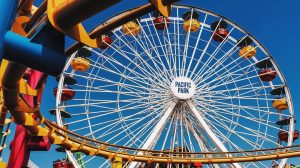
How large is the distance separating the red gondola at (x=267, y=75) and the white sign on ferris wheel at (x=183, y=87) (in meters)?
4.87

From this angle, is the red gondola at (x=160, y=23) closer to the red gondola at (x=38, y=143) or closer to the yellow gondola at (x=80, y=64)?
the yellow gondola at (x=80, y=64)

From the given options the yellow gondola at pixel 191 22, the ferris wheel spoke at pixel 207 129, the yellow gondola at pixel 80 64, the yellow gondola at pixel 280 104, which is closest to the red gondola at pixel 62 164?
the yellow gondola at pixel 80 64

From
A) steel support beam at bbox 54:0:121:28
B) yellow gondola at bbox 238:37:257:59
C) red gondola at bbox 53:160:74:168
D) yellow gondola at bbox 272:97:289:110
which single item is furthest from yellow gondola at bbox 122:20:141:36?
steel support beam at bbox 54:0:121:28

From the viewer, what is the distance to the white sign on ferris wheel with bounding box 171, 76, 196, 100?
17.6 meters

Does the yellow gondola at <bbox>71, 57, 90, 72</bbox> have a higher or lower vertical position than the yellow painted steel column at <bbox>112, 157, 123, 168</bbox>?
higher

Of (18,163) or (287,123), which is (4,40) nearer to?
(18,163)

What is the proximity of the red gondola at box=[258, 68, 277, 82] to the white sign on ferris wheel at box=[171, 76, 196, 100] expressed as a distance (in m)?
4.87

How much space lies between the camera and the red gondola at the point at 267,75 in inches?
800

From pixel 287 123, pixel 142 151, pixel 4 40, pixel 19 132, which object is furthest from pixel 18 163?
pixel 287 123

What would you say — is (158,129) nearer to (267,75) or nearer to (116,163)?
(116,163)

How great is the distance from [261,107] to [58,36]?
59.1ft

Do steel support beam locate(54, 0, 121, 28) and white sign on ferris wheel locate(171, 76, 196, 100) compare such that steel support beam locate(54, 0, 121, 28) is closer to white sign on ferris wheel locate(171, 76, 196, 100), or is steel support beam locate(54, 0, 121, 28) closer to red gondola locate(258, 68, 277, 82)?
white sign on ferris wheel locate(171, 76, 196, 100)

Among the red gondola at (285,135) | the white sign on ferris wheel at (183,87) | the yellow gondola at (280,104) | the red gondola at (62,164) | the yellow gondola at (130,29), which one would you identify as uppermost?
the yellow gondola at (130,29)

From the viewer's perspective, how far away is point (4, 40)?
90.0 inches
